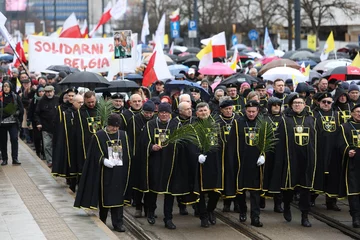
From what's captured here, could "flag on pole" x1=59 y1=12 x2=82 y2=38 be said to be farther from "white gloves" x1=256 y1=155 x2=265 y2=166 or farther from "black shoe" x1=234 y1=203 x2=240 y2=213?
"white gloves" x1=256 y1=155 x2=265 y2=166

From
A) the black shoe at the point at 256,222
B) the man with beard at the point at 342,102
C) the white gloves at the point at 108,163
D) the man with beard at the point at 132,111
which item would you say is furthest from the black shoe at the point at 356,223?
the man with beard at the point at 132,111

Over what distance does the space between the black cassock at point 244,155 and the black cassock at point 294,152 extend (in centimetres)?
38

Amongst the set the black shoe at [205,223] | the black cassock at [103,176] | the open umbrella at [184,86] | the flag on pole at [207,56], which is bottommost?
the black shoe at [205,223]

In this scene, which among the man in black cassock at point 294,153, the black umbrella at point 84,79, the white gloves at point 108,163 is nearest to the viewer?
the white gloves at point 108,163

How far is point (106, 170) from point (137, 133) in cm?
173

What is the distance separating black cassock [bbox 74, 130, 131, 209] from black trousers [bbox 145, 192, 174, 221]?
0.89m

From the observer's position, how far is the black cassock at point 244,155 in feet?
43.6

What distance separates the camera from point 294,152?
13555 mm

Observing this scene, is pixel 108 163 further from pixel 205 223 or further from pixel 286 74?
pixel 286 74

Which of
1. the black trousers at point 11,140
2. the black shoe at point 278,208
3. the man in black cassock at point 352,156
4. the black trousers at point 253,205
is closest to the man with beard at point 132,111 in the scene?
the black trousers at point 253,205

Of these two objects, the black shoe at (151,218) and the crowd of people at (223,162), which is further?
the black shoe at (151,218)

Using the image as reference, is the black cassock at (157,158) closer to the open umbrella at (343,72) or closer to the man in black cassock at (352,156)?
the man in black cassock at (352,156)

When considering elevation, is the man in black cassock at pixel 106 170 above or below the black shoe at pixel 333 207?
above

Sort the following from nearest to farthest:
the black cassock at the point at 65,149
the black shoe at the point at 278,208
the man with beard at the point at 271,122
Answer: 1. the man with beard at the point at 271,122
2. the black shoe at the point at 278,208
3. the black cassock at the point at 65,149
